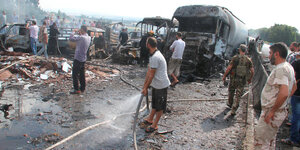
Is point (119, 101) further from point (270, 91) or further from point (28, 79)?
point (270, 91)

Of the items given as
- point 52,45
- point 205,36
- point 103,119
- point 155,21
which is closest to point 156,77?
point 103,119

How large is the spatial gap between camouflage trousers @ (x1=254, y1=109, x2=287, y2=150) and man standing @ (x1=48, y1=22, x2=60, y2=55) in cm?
1167

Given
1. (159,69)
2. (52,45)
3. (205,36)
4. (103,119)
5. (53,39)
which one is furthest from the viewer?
(52,45)

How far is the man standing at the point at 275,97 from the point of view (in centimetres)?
255

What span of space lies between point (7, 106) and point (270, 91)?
5207mm

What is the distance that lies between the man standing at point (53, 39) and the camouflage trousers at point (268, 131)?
11667 mm

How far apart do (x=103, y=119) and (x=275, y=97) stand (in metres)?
3.37

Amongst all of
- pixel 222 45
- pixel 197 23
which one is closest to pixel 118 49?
pixel 197 23

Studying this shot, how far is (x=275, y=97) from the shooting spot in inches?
105

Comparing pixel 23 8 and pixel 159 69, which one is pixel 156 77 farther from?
pixel 23 8

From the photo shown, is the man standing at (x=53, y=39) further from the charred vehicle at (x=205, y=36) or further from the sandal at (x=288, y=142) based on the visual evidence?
the sandal at (x=288, y=142)

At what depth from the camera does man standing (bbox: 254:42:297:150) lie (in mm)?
2553

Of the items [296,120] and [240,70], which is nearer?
[296,120]

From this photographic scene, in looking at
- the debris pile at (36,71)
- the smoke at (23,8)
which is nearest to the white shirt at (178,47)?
the debris pile at (36,71)
